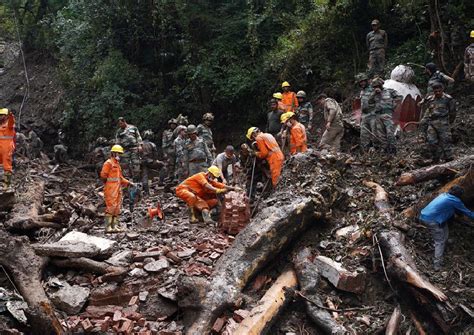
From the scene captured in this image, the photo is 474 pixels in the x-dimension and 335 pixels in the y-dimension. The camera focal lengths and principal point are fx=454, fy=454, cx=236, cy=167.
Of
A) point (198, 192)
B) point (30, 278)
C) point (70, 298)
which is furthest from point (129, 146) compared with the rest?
point (70, 298)

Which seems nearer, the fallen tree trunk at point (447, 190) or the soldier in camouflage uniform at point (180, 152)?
the fallen tree trunk at point (447, 190)

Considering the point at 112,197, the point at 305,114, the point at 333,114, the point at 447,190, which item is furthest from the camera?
the point at 305,114

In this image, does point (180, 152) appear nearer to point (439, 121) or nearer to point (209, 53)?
point (439, 121)

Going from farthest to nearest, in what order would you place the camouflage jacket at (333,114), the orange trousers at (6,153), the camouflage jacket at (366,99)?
1. the orange trousers at (6,153)
2. the camouflage jacket at (333,114)
3. the camouflage jacket at (366,99)

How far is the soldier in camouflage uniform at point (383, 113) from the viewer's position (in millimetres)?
8016

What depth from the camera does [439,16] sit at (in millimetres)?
10414

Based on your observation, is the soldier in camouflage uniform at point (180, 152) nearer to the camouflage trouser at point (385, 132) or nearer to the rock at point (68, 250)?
the rock at point (68, 250)

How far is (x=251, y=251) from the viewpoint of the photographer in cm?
575

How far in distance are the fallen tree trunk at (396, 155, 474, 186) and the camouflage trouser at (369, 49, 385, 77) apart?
532 centimetres

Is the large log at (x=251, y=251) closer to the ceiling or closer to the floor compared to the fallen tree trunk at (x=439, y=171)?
closer to the floor

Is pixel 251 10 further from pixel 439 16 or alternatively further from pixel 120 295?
pixel 120 295

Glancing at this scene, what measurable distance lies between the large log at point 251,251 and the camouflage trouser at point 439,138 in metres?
2.49

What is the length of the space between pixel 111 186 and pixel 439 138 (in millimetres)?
5505

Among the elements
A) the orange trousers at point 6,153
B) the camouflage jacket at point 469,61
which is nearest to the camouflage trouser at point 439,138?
the camouflage jacket at point 469,61
